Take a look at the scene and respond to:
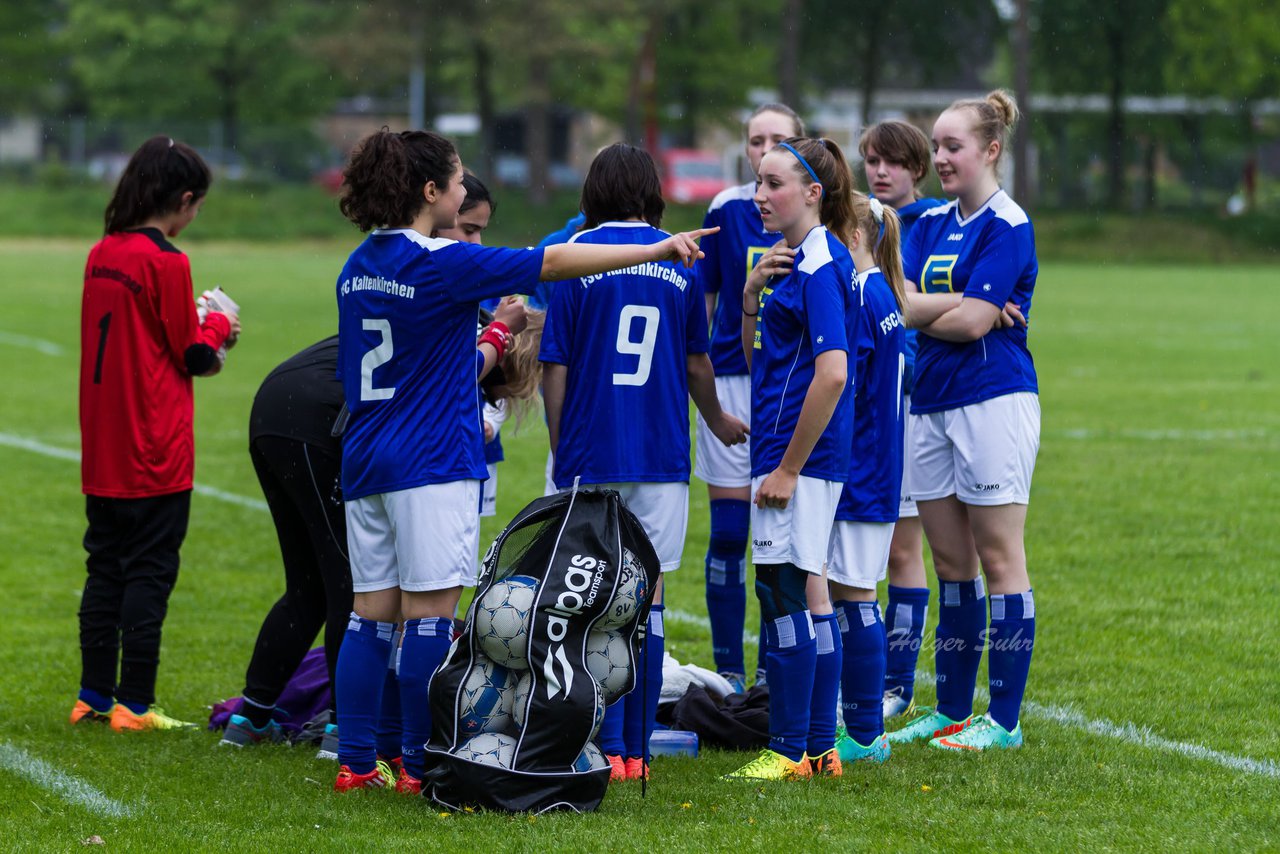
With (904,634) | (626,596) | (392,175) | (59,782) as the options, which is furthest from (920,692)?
(59,782)

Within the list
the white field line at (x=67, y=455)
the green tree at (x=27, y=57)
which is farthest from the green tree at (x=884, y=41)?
the white field line at (x=67, y=455)

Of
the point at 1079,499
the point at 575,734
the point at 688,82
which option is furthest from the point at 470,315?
the point at 688,82

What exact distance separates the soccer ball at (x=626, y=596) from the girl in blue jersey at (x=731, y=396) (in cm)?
162

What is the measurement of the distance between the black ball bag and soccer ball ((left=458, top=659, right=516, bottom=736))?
0.5 inches

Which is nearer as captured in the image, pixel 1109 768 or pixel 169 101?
pixel 1109 768

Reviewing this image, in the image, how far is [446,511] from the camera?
4.68m

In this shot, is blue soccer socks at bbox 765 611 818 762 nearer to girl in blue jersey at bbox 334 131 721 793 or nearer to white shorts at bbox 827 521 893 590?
white shorts at bbox 827 521 893 590

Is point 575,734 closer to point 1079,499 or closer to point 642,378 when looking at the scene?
point 642,378

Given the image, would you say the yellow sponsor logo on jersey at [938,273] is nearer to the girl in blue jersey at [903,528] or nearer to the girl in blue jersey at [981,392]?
the girl in blue jersey at [981,392]

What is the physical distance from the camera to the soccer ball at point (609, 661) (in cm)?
473

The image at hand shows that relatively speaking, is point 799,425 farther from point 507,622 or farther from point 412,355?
point 412,355

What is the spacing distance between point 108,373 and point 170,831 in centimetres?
194

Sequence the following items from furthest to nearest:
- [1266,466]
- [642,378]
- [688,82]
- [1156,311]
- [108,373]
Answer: [688,82]
[1156,311]
[1266,466]
[108,373]
[642,378]

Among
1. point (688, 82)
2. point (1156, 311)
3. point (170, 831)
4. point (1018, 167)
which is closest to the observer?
point (170, 831)
